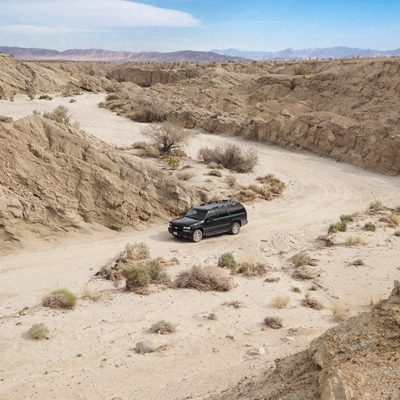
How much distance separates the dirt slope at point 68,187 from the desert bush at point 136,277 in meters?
4.48

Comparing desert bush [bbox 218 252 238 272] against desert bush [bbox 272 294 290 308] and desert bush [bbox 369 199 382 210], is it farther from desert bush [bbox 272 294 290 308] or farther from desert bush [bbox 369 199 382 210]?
desert bush [bbox 369 199 382 210]

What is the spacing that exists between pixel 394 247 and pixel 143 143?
18016mm

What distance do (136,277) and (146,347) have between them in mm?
3538

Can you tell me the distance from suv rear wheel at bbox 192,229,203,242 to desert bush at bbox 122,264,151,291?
167 inches

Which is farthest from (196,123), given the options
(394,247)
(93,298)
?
(93,298)

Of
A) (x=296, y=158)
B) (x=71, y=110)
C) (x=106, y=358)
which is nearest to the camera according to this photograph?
(x=106, y=358)

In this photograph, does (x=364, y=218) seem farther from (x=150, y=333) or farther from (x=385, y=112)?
(x=385, y=112)

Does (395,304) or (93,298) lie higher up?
(395,304)

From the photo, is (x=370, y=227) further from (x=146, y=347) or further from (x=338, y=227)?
(x=146, y=347)

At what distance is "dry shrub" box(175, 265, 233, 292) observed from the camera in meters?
12.3

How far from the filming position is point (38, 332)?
9.34 metres

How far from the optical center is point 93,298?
11.5m

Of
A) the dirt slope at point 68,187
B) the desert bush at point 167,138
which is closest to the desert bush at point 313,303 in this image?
the dirt slope at point 68,187

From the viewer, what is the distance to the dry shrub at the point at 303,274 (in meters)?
13.4
